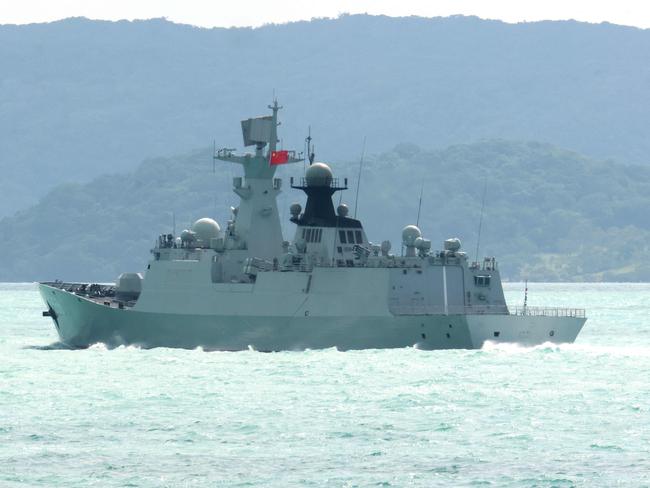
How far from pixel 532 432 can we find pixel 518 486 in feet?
19.7

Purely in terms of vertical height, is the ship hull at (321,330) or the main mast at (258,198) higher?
the main mast at (258,198)

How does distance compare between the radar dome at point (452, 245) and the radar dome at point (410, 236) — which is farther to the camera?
the radar dome at point (410, 236)

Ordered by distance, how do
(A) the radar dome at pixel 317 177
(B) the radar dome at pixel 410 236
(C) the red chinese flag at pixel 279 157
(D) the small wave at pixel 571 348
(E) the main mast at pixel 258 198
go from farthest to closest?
(C) the red chinese flag at pixel 279 157
(E) the main mast at pixel 258 198
(A) the radar dome at pixel 317 177
(B) the radar dome at pixel 410 236
(D) the small wave at pixel 571 348

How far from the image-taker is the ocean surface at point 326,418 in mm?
28219

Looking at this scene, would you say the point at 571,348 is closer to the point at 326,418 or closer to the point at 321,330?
the point at 321,330

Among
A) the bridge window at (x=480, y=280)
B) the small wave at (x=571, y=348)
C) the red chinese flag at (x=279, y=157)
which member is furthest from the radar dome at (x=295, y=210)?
the small wave at (x=571, y=348)

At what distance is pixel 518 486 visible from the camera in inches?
1064

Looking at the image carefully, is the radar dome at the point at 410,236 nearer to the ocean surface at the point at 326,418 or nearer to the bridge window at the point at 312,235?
the bridge window at the point at 312,235

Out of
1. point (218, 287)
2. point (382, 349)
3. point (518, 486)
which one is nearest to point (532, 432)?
point (518, 486)

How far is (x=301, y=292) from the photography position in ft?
168

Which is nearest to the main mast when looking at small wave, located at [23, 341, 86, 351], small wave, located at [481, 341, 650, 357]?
small wave, located at [23, 341, 86, 351]

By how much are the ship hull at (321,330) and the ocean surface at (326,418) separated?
48cm

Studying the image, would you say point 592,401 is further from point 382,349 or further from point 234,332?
point 234,332

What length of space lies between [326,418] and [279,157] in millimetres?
21621
